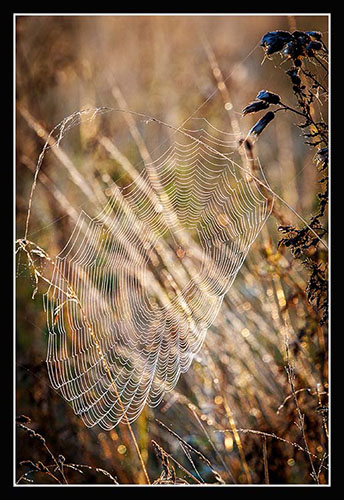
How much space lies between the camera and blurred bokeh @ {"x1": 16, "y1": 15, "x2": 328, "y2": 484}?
7.21 feet

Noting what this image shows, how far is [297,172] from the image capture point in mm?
2314

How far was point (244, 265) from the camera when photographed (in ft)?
7.93

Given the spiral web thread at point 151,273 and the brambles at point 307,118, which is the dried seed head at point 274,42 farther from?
the spiral web thread at point 151,273

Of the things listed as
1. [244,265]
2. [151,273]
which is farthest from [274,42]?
[151,273]

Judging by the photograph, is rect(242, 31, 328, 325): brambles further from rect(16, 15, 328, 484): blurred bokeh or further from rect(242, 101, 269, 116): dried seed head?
rect(16, 15, 328, 484): blurred bokeh

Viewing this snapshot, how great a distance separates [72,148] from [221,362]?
0.91 metres

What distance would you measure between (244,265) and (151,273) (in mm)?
340

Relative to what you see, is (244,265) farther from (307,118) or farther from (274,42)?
(274,42)

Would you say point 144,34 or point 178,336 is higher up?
point 144,34

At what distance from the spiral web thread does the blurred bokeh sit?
53mm

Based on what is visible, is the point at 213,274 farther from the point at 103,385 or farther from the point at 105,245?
the point at 103,385

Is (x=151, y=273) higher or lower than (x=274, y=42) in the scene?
lower
